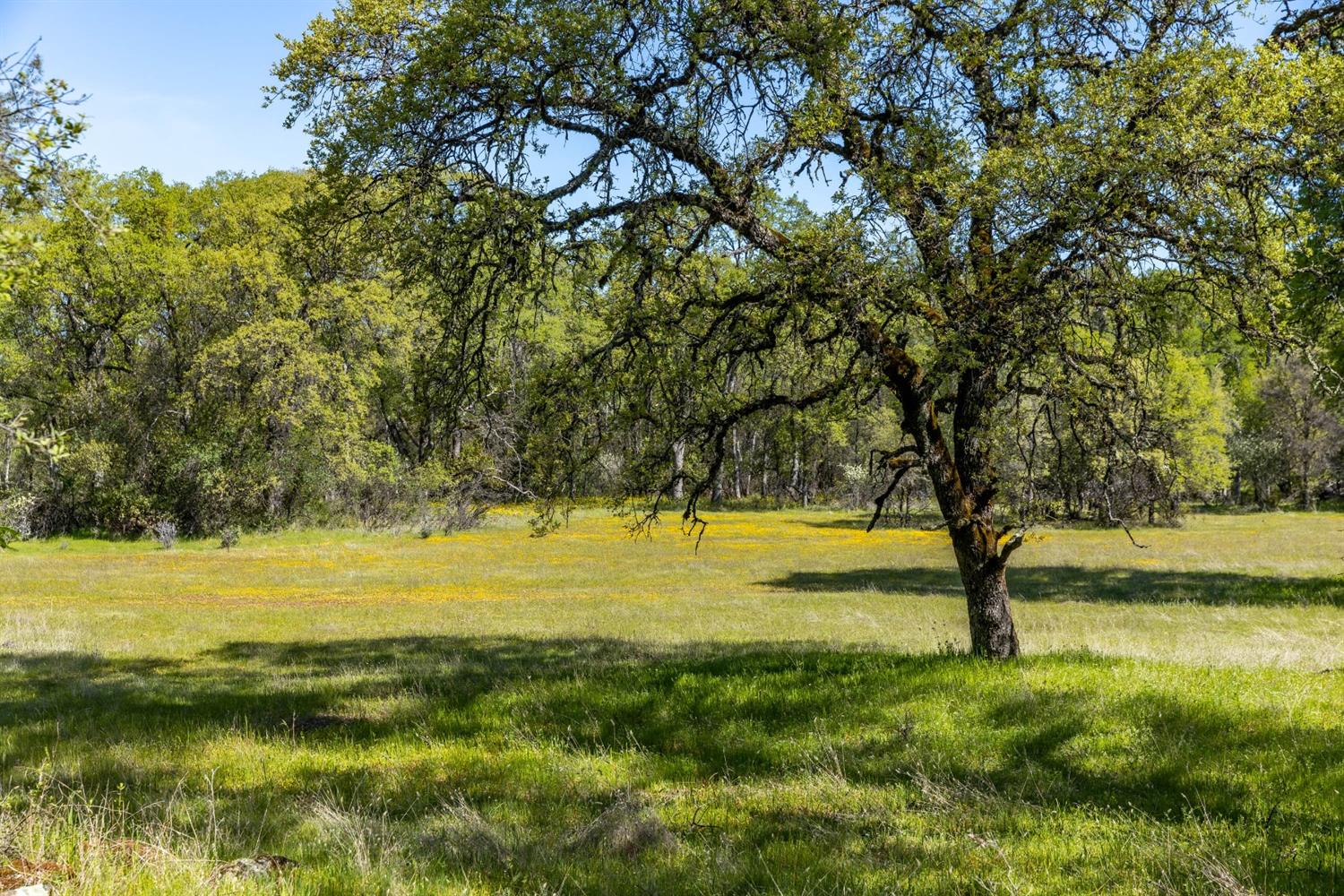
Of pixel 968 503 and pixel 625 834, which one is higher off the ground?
pixel 968 503

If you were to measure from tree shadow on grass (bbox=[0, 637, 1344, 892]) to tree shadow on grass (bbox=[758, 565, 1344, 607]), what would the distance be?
1526 centimetres

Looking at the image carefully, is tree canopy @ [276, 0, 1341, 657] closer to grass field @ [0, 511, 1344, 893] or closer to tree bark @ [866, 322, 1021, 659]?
tree bark @ [866, 322, 1021, 659]

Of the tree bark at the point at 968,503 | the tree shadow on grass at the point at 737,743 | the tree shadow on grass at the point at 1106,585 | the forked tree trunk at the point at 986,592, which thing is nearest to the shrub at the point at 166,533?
the tree shadow on grass at the point at 1106,585

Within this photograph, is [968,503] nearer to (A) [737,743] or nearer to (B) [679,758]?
(A) [737,743]

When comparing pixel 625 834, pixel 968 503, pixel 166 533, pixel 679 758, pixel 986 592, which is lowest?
pixel 166 533

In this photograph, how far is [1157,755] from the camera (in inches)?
273

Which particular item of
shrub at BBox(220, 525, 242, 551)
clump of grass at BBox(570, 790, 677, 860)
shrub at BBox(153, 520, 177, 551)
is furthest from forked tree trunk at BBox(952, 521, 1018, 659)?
shrub at BBox(153, 520, 177, 551)

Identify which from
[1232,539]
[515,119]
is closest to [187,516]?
[515,119]

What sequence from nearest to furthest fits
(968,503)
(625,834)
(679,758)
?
(625,834) < (679,758) < (968,503)

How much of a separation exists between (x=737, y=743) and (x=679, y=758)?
0.65 meters

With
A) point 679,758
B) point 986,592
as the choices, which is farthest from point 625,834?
point 986,592

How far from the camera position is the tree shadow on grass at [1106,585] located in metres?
22.1

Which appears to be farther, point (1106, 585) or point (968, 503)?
point (1106, 585)

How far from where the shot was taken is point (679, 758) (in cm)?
771
